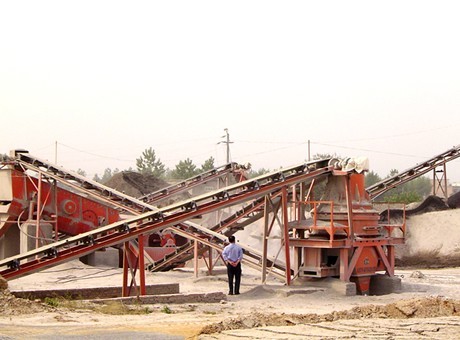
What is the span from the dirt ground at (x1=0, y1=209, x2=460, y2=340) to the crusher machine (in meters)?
0.79

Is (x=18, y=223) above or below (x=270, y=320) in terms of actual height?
above

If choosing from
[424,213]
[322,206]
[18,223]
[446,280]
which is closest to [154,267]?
[18,223]

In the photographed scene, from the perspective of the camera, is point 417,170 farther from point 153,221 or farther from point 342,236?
point 153,221

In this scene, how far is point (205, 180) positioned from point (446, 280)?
12219 millimetres

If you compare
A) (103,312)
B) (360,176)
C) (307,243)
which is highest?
(360,176)

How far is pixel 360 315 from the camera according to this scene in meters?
13.6

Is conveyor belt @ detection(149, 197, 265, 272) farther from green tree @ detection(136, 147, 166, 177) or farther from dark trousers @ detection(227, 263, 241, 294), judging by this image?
green tree @ detection(136, 147, 166, 177)

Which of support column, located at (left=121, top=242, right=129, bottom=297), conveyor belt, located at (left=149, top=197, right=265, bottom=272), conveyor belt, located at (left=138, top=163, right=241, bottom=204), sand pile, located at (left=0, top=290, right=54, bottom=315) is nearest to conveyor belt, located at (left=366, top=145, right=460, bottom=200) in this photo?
conveyor belt, located at (left=138, top=163, right=241, bottom=204)

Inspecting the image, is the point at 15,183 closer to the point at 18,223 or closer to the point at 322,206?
the point at 18,223

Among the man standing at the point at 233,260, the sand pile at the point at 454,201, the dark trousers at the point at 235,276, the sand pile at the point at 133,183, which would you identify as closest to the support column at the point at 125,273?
the man standing at the point at 233,260

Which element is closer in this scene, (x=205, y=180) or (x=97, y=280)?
(x=97, y=280)

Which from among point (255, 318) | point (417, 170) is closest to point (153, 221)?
point (255, 318)

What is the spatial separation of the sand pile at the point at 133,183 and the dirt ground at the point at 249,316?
22945 millimetres

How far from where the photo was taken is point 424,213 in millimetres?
38188
